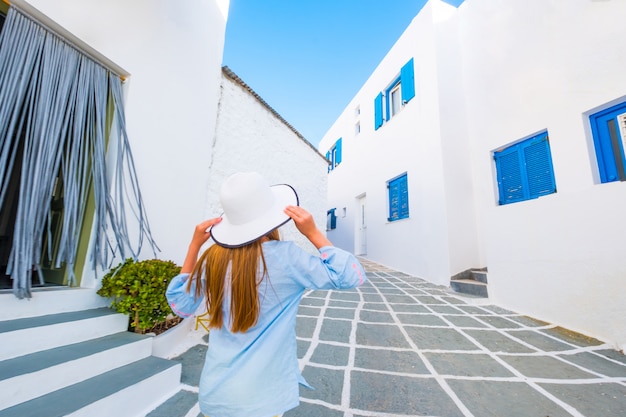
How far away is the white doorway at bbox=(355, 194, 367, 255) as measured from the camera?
8.72m

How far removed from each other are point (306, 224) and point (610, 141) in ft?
14.2

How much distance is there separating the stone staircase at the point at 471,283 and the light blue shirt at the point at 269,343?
4467 mm

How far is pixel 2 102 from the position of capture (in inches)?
64.6

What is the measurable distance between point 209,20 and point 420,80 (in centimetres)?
481

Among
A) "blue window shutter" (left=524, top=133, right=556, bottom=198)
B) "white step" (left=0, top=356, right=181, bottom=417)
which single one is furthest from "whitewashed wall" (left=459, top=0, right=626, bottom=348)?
"white step" (left=0, top=356, right=181, bottom=417)

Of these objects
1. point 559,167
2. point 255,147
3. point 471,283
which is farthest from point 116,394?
point 559,167

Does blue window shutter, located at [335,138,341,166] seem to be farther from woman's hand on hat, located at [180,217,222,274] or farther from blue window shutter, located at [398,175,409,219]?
woman's hand on hat, located at [180,217,222,274]

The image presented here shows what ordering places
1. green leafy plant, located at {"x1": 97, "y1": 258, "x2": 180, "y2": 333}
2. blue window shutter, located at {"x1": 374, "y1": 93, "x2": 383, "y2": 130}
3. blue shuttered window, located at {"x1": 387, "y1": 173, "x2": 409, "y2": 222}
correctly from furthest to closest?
blue window shutter, located at {"x1": 374, "y1": 93, "x2": 383, "y2": 130} < blue shuttered window, located at {"x1": 387, "y1": 173, "x2": 409, "y2": 222} < green leafy plant, located at {"x1": 97, "y1": 258, "x2": 180, "y2": 333}

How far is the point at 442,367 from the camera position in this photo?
2168mm

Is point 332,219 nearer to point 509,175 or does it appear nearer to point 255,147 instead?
point 255,147

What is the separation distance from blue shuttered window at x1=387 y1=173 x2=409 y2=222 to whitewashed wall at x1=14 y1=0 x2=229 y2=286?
4921mm

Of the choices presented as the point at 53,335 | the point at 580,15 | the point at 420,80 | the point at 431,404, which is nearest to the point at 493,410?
the point at 431,404

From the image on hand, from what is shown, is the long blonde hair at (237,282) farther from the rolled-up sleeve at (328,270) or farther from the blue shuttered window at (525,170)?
the blue shuttered window at (525,170)

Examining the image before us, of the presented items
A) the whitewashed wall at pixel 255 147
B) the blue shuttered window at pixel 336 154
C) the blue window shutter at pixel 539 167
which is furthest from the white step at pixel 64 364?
the blue shuttered window at pixel 336 154
